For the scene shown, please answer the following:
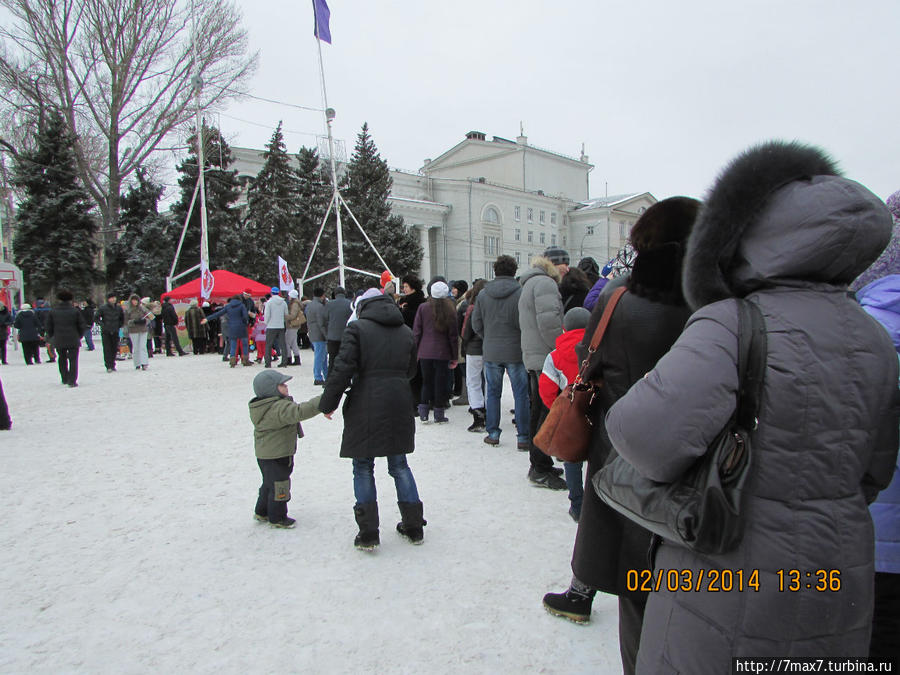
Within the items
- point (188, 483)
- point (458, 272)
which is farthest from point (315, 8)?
point (458, 272)

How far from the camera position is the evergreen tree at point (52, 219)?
93.9ft

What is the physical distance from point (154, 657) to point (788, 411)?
9.71ft

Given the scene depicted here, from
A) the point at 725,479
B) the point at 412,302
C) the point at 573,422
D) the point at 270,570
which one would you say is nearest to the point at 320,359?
the point at 412,302

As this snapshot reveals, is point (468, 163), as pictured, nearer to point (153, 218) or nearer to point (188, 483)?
point (153, 218)

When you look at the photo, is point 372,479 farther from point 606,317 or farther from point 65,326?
point 65,326

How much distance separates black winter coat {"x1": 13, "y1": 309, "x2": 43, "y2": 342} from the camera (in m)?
16.2

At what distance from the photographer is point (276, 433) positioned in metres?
4.05

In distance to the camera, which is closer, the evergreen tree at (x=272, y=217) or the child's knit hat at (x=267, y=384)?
the child's knit hat at (x=267, y=384)

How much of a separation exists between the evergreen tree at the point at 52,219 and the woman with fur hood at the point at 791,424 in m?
34.0

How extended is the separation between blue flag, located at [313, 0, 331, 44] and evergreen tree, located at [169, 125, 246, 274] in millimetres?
15276

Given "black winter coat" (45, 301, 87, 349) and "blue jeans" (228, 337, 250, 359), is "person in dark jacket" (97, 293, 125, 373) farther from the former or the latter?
"blue jeans" (228, 337, 250, 359)

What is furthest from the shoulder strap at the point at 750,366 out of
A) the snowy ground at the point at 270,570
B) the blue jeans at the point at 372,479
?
the blue jeans at the point at 372,479

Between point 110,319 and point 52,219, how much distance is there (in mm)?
20722

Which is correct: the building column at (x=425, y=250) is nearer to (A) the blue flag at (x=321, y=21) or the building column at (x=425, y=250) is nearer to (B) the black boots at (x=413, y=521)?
(A) the blue flag at (x=321, y=21)
